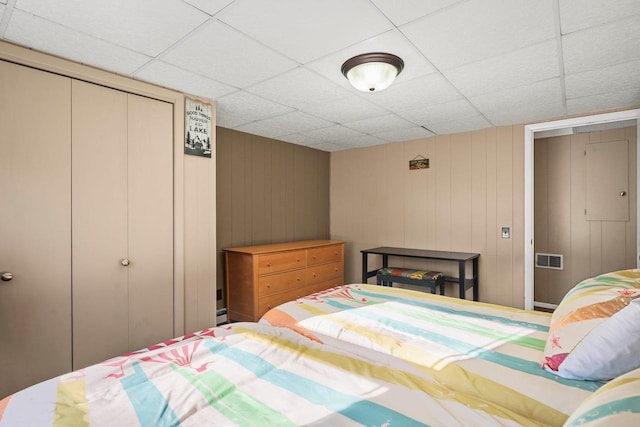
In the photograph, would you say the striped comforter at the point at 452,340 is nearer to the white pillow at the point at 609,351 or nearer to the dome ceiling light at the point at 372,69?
the white pillow at the point at 609,351

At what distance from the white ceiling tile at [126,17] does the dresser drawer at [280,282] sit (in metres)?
2.36

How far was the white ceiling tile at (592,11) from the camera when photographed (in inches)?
62.0

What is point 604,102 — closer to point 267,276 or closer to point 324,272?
point 324,272

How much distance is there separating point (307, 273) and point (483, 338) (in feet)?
8.82

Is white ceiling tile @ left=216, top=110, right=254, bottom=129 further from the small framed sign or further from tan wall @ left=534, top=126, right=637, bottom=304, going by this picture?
tan wall @ left=534, top=126, right=637, bottom=304

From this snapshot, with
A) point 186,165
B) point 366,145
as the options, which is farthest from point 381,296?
point 366,145

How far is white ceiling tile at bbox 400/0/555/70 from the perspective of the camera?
5.35 ft

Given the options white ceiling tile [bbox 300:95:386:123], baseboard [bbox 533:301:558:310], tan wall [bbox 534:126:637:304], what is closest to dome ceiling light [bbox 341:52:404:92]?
white ceiling tile [bbox 300:95:386:123]

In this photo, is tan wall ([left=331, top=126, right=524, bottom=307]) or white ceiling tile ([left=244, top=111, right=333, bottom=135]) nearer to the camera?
white ceiling tile ([left=244, top=111, right=333, bottom=135])

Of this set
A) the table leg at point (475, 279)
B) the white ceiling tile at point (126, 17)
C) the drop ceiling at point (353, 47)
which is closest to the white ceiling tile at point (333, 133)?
the drop ceiling at point (353, 47)

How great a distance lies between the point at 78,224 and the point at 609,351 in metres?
2.86

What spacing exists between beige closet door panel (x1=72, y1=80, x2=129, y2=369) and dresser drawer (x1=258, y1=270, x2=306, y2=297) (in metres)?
1.33

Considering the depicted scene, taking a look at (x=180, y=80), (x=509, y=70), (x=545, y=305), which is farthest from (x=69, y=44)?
(x=545, y=305)

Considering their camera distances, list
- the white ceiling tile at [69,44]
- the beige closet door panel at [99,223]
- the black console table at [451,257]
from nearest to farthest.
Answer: the white ceiling tile at [69,44] → the beige closet door panel at [99,223] → the black console table at [451,257]
